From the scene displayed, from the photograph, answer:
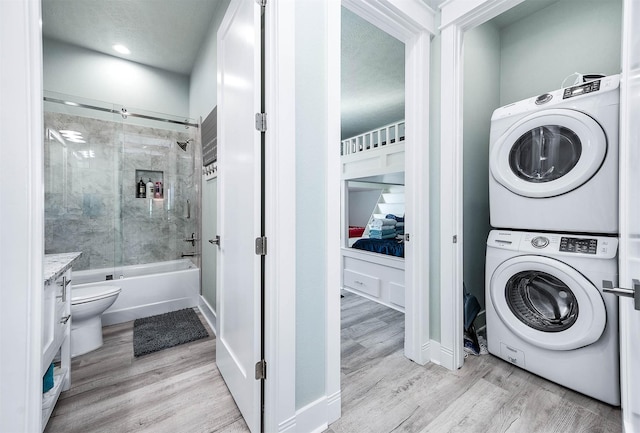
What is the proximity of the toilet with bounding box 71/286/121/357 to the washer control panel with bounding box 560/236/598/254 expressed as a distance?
3085 mm

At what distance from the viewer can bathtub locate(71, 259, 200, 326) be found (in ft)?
8.11

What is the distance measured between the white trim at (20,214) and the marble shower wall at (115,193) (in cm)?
243

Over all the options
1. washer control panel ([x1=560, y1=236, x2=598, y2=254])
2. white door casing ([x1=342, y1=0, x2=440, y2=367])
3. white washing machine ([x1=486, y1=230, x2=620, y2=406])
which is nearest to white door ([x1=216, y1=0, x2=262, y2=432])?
white door casing ([x1=342, y1=0, x2=440, y2=367])

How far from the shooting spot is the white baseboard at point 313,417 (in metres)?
1.23

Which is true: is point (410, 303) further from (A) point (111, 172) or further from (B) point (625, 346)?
(A) point (111, 172)

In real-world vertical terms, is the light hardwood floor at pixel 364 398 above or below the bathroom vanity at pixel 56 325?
below

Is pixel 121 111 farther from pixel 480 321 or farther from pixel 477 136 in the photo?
pixel 480 321

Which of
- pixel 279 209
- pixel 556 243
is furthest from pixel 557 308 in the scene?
pixel 279 209

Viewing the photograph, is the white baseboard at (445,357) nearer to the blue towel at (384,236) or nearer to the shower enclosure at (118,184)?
the blue towel at (384,236)

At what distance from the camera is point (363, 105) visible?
158 inches

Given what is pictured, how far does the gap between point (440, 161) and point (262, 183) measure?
A: 1263mm

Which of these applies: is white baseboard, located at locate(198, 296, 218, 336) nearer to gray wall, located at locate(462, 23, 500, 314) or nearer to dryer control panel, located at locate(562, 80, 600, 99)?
gray wall, located at locate(462, 23, 500, 314)

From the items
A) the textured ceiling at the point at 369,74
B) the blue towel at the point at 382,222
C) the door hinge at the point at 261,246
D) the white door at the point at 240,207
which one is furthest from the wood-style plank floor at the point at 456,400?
the textured ceiling at the point at 369,74

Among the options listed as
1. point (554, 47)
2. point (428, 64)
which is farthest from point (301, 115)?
point (554, 47)
